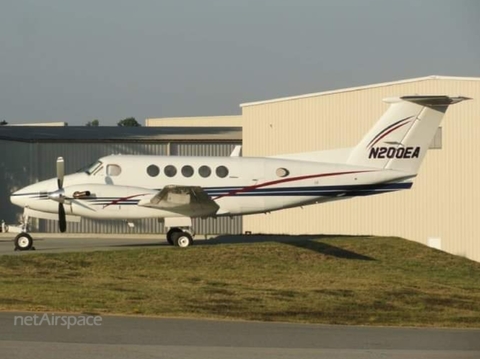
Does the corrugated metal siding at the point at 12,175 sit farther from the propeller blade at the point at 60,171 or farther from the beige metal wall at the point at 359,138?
the propeller blade at the point at 60,171

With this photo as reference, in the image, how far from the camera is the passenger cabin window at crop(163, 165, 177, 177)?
97.0 ft

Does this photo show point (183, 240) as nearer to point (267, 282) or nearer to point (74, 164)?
point (267, 282)

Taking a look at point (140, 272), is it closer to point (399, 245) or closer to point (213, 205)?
A: point (213, 205)

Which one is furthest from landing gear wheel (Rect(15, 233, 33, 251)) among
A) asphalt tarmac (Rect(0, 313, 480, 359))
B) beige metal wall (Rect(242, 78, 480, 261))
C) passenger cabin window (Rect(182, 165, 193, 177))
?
beige metal wall (Rect(242, 78, 480, 261))

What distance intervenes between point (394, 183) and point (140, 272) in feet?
28.6

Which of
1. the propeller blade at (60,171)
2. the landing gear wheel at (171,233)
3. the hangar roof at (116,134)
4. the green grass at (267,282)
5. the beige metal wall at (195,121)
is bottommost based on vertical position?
the green grass at (267,282)

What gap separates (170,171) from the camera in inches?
1166

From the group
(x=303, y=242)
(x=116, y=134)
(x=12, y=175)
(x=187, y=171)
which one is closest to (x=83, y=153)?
(x=116, y=134)

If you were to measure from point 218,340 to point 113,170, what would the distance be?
1542cm

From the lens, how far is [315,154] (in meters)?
30.3

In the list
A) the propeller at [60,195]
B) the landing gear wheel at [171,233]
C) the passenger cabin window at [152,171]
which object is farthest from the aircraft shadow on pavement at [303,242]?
the propeller at [60,195]

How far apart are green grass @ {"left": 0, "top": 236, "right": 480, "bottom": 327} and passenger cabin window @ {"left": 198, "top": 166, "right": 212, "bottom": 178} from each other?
242 cm

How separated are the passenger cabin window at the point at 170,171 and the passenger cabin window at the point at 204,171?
29.0 inches

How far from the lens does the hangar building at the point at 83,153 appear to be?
45156 millimetres
